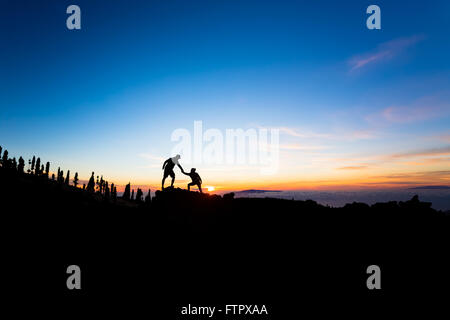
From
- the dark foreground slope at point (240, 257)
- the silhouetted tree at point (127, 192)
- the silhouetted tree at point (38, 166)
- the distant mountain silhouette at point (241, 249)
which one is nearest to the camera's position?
the dark foreground slope at point (240, 257)

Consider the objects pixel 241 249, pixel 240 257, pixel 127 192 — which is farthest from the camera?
pixel 127 192

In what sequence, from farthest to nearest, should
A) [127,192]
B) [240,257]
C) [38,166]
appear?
[127,192], [38,166], [240,257]

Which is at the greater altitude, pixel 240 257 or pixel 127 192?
pixel 240 257

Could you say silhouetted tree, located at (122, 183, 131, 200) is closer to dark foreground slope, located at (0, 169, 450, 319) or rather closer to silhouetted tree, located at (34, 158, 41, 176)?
silhouetted tree, located at (34, 158, 41, 176)

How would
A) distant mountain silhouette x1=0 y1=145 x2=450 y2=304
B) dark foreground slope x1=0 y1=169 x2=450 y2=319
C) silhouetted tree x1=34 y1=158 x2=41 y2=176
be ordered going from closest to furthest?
1. dark foreground slope x1=0 y1=169 x2=450 y2=319
2. distant mountain silhouette x1=0 y1=145 x2=450 y2=304
3. silhouetted tree x1=34 y1=158 x2=41 y2=176

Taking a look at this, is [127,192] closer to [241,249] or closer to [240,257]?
[241,249]

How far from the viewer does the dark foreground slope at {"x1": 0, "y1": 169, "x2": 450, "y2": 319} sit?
10891 millimetres

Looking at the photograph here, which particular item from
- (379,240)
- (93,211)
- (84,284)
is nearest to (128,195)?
(93,211)

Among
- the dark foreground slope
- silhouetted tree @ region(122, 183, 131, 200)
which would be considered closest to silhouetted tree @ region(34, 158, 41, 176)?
silhouetted tree @ region(122, 183, 131, 200)

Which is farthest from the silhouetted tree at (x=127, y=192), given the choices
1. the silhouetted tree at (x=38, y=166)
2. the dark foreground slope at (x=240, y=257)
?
the dark foreground slope at (x=240, y=257)

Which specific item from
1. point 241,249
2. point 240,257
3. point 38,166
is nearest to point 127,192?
point 38,166

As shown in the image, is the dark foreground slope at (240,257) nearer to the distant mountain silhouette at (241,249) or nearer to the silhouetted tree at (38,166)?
the distant mountain silhouette at (241,249)

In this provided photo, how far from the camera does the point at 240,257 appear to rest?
12.5 meters

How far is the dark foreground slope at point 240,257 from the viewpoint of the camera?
10.9 meters
